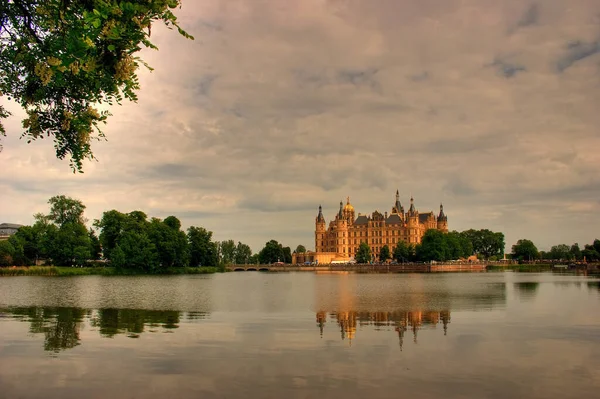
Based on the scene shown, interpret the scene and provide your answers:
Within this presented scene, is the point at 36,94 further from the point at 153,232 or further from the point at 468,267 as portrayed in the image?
the point at 468,267

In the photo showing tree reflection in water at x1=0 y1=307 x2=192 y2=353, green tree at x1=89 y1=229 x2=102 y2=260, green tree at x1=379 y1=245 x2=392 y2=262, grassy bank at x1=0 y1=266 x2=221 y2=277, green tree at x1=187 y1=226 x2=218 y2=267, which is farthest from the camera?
green tree at x1=379 y1=245 x2=392 y2=262

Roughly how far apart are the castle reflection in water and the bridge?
390 feet

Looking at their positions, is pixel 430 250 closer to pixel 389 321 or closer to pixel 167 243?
pixel 167 243

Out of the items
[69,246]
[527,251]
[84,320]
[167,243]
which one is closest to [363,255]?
[527,251]

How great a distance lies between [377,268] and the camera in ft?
516

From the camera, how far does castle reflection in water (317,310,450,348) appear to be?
2253 cm

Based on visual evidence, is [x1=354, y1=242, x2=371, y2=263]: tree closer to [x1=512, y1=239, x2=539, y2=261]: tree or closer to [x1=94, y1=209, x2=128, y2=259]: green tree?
[x1=512, y1=239, x2=539, y2=261]: tree

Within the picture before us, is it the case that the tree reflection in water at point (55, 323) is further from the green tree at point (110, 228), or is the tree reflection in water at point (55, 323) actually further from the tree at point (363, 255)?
the tree at point (363, 255)

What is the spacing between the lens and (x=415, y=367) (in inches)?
608

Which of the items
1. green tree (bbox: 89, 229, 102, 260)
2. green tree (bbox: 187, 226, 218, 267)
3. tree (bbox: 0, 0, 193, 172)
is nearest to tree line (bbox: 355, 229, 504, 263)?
green tree (bbox: 187, 226, 218, 267)

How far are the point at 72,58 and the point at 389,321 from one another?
66.0 feet

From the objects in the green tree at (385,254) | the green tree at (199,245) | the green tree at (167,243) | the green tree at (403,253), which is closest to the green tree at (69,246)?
the green tree at (167,243)

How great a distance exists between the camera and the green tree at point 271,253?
192250mm

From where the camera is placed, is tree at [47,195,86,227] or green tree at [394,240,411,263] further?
green tree at [394,240,411,263]
